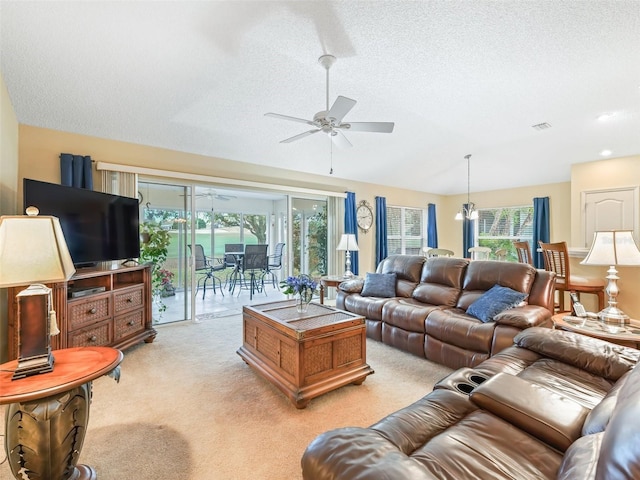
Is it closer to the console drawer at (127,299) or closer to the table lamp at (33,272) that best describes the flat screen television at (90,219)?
the console drawer at (127,299)

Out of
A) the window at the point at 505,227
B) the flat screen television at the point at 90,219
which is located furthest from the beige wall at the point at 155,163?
the window at the point at 505,227

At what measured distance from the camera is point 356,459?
3.10ft

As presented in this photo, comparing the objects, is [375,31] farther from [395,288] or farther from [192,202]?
[192,202]

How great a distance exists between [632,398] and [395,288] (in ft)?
11.0

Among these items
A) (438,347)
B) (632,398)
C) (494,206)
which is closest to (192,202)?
(438,347)

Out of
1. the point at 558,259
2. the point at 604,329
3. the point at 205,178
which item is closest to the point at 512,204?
the point at 558,259

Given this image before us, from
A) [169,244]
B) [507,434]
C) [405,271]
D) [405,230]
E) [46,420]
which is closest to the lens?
[507,434]

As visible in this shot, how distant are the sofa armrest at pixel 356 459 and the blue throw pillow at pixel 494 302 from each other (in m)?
2.24

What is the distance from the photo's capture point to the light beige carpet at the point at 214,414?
1.71m

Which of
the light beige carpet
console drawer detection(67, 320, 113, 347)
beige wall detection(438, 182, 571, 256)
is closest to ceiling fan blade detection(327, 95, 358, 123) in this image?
the light beige carpet

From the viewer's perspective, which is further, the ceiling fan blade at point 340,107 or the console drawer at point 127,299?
the console drawer at point 127,299

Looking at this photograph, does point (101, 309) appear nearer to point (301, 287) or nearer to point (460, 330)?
point (301, 287)

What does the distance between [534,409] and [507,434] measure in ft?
0.50

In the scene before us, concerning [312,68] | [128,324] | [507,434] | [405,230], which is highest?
[312,68]
